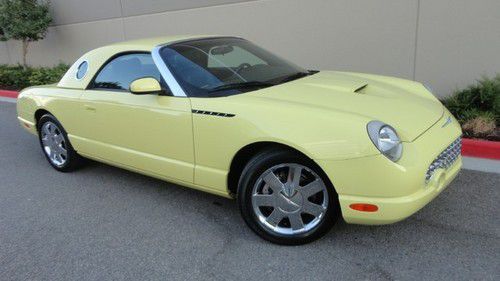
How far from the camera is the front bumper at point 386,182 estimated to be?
8.80 ft

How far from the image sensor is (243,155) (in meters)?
3.29

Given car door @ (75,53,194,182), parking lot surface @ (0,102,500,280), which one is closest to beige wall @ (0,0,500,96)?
parking lot surface @ (0,102,500,280)

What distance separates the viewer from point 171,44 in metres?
3.97

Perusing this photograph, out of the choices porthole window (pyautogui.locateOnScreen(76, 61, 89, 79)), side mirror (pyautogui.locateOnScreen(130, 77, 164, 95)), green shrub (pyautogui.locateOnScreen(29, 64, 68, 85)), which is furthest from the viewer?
green shrub (pyautogui.locateOnScreen(29, 64, 68, 85))

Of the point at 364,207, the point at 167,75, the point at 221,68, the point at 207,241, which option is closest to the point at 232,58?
the point at 221,68

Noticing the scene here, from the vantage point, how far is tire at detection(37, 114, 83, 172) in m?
4.86

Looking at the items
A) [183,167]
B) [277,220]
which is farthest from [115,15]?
[277,220]

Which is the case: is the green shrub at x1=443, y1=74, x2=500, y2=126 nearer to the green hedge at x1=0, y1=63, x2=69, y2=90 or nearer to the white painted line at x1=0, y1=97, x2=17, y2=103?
the green hedge at x1=0, y1=63, x2=69, y2=90

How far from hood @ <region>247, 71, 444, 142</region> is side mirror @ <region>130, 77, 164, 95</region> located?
768 millimetres

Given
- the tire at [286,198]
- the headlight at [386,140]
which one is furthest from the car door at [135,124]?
the headlight at [386,140]

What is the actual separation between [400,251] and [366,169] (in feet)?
2.45

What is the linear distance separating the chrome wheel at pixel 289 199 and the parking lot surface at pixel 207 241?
6.6 inches

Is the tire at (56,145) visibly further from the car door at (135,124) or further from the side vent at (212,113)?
the side vent at (212,113)

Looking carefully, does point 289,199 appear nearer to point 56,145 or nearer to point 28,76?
point 56,145
